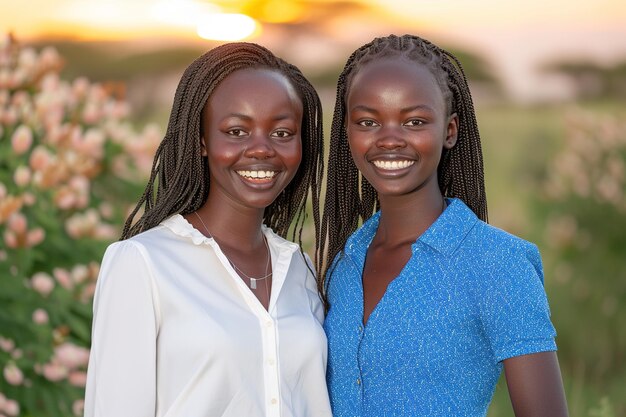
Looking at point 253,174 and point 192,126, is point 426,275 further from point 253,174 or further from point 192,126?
point 192,126

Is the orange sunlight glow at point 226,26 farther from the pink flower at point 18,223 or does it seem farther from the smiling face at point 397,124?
the smiling face at point 397,124

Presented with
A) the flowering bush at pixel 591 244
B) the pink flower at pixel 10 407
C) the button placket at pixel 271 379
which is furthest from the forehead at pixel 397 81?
the flowering bush at pixel 591 244

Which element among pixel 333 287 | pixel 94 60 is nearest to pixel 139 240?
pixel 333 287

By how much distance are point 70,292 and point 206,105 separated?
167 cm

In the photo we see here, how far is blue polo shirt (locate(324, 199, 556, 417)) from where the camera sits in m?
2.58

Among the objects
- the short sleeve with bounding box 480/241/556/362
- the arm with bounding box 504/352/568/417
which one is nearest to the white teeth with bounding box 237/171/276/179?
the short sleeve with bounding box 480/241/556/362

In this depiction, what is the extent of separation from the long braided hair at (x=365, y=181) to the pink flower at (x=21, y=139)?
1.57 meters

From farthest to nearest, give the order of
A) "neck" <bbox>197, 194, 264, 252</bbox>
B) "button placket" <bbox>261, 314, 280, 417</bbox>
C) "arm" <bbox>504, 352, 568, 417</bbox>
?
1. "neck" <bbox>197, 194, 264, 252</bbox>
2. "button placket" <bbox>261, 314, 280, 417</bbox>
3. "arm" <bbox>504, 352, 568, 417</bbox>

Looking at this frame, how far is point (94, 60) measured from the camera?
33.2 ft

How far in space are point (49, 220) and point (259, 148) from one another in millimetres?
1836

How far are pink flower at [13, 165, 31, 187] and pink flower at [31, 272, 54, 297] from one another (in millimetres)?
374

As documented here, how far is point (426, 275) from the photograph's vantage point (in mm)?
2785

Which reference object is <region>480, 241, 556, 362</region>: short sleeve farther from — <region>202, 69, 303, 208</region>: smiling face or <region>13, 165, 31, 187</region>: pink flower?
<region>13, 165, 31, 187</region>: pink flower

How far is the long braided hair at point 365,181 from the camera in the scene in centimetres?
292
